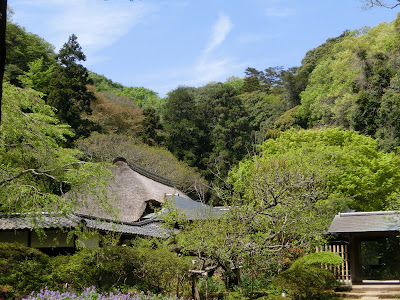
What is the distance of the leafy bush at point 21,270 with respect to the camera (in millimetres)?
8656

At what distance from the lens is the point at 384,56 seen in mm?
26828

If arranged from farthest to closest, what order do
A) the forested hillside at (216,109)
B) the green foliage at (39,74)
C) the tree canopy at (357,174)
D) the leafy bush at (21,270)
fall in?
the green foliage at (39,74)
the forested hillside at (216,109)
the tree canopy at (357,174)
the leafy bush at (21,270)

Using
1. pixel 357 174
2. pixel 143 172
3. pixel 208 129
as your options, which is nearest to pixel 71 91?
pixel 143 172

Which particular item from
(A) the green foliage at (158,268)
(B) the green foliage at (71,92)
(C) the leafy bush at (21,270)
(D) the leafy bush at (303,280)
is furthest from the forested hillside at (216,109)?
(C) the leafy bush at (21,270)

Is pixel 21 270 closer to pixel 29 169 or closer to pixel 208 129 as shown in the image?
pixel 29 169

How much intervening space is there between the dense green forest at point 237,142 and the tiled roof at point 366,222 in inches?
22.7

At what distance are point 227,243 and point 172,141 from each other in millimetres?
26775

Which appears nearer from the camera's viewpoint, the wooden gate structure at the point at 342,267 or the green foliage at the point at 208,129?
the wooden gate structure at the point at 342,267

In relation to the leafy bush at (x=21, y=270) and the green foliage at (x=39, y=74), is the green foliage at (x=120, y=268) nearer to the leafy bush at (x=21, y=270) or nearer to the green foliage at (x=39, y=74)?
the leafy bush at (x=21, y=270)

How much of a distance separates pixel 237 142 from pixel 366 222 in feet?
67.7

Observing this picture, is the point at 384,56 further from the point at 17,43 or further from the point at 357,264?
the point at 17,43

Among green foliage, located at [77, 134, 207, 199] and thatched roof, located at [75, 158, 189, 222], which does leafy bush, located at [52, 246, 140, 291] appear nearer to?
thatched roof, located at [75, 158, 189, 222]

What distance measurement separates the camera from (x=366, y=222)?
15781mm

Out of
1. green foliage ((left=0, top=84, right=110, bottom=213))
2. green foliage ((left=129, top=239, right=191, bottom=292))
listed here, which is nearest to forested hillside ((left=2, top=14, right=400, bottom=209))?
green foliage ((left=129, top=239, right=191, bottom=292))
